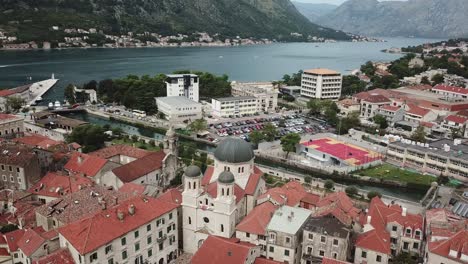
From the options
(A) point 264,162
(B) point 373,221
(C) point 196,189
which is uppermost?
(C) point 196,189

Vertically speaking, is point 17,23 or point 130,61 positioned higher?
point 17,23

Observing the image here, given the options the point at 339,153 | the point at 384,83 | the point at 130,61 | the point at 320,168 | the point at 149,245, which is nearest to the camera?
the point at 149,245

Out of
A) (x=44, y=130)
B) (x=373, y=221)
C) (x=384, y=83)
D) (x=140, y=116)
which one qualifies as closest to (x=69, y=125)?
(x=44, y=130)

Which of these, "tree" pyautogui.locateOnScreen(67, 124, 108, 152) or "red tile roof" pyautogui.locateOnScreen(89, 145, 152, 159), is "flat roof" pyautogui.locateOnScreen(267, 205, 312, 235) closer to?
"red tile roof" pyautogui.locateOnScreen(89, 145, 152, 159)

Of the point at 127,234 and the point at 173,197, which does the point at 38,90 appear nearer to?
the point at 173,197

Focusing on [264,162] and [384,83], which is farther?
[384,83]

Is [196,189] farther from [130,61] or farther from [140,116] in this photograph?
[130,61]

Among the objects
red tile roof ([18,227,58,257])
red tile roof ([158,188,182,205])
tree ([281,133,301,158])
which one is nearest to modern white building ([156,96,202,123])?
tree ([281,133,301,158])
